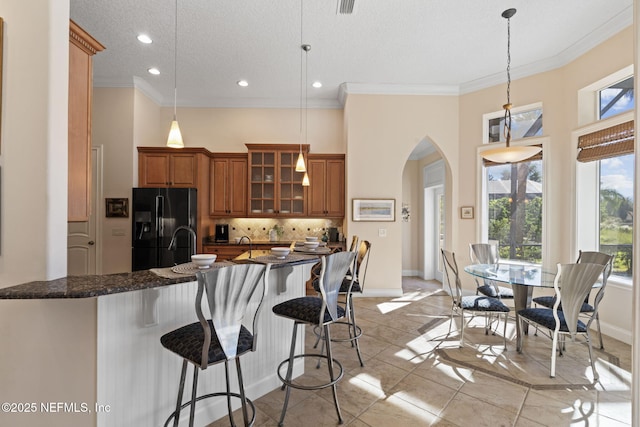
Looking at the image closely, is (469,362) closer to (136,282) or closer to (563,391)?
(563,391)

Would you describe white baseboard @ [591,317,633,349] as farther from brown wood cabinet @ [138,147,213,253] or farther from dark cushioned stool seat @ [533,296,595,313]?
brown wood cabinet @ [138,147,213,253]

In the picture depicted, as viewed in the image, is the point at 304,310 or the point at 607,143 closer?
the point at 304,310

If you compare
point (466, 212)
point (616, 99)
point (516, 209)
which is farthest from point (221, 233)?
point (616, 99)

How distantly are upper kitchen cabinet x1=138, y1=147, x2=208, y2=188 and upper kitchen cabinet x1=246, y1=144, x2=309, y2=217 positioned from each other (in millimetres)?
967

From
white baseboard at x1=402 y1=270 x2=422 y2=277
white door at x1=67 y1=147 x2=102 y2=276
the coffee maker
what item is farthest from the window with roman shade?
white door at x1=67 y1=147 x2=102 y2=276

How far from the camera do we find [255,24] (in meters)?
3.25

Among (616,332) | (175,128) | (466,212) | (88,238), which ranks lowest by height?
(616,332)

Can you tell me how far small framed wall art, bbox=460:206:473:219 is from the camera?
15.4 ft

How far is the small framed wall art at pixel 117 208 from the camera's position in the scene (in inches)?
175

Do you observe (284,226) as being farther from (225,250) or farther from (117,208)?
(117,208)

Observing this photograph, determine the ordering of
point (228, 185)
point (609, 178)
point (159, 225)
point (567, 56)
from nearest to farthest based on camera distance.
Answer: point (609, 178)
point (567, 56)
point (159, 225)
point (228, 185)

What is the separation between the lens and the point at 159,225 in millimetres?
4320

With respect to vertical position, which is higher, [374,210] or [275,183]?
[275,183]

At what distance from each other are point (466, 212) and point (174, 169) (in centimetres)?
515
